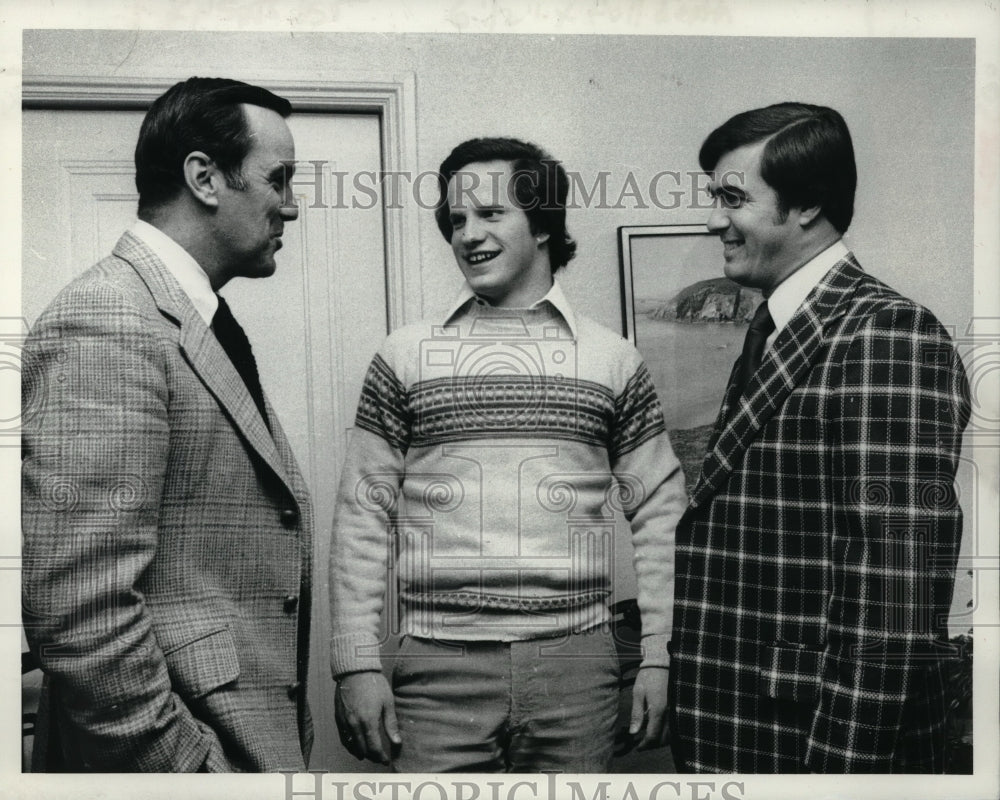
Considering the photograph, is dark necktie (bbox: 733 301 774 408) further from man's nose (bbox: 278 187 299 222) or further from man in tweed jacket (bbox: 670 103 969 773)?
man's nose (bbox: 278 187 299 222)

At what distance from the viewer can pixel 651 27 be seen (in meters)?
2.23

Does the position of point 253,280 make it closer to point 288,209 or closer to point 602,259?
point 288,209

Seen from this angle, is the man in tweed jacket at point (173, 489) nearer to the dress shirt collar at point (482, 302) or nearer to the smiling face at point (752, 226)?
the dress shirt collar at point (482, 302)

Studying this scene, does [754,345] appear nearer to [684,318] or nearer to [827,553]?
[684,318]

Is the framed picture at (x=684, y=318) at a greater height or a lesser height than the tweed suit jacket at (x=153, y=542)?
greater

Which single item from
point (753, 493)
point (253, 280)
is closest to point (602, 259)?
point (753, 493)

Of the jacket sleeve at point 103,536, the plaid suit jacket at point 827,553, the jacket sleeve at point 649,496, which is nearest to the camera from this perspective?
the jacket sleeve at point 103,536

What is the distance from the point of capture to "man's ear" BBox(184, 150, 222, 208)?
2.10 m

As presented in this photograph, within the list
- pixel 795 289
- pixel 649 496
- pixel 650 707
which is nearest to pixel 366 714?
pixel 650 707

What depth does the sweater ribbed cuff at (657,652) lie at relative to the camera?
7.01ft

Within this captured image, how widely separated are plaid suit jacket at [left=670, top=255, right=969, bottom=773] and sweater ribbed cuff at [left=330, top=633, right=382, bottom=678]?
0.58 meters

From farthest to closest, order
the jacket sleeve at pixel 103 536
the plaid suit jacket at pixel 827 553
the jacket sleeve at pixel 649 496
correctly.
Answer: the jacket sleeve at pixel 649 496 → the plaid suit jacket at pixel 827 553 → the jacket sleeve at pixel 103 536

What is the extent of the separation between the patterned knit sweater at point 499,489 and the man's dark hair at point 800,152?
45 cm

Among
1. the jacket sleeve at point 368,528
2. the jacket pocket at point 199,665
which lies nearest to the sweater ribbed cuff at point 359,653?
the jacket sleeve at point 368,528
